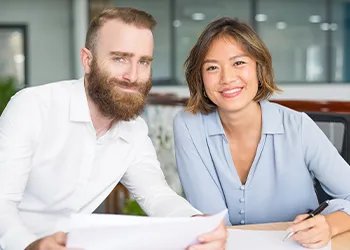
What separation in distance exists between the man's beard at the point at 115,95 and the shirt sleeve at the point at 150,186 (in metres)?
0.16

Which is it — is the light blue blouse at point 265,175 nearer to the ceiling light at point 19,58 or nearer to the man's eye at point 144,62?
the man's eye at point 144,62

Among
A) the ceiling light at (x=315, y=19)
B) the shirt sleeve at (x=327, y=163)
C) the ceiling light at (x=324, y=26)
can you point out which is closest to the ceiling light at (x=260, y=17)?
the ceiling light at (x=315, y=19)

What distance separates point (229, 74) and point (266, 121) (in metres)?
0.19

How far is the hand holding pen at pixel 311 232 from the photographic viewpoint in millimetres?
1450

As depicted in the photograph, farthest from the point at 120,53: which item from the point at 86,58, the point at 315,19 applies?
the point at 315,19

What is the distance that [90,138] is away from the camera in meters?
1.74

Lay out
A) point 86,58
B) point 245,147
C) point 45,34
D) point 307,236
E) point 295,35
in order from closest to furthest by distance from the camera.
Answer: point 307,236
point 86,58
point 245,147
point 295,35
point 45,34

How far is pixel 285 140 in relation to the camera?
1855mm

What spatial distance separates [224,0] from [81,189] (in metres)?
7.24

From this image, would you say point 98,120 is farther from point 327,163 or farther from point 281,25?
point 281,25

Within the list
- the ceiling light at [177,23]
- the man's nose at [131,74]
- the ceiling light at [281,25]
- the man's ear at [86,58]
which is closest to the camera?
the man's nose at [131,74]

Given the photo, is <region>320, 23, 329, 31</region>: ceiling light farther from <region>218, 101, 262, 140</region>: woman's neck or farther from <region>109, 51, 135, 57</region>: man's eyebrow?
<region>109, 51, 135, 57</region>: man's eyebrow

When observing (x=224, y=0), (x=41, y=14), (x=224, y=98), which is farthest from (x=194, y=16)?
(x=224, y=98)

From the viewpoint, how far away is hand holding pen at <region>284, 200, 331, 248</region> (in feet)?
4.76
